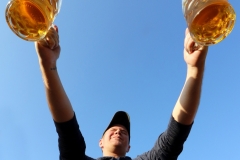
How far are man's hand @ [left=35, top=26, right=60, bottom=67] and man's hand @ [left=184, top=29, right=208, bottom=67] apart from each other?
3.31 feet

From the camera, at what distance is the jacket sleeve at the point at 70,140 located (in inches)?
96.0

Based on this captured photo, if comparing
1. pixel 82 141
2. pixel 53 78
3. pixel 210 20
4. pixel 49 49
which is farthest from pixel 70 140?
pixel 210 20

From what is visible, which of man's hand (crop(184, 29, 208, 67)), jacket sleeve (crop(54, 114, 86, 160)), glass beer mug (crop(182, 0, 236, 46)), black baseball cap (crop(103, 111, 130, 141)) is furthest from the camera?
black baseball cap (crop(103, 111, 130, 141))

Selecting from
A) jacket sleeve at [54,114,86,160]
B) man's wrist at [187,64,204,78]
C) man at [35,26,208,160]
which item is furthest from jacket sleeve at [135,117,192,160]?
Answer: jacket sleeve at [54,114,86,160]

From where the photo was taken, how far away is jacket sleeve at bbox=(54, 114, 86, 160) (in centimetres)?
244

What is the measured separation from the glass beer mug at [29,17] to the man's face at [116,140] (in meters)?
1.64

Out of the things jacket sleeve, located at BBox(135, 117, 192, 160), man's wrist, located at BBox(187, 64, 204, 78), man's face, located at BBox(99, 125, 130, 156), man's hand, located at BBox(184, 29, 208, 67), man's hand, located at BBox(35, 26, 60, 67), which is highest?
man's hand, located at BBox(35, 26, 60, 67)

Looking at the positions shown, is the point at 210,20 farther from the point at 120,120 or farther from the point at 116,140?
the point at 120,120

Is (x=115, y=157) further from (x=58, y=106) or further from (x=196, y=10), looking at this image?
(x=196, y=10)

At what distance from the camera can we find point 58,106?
239 cm

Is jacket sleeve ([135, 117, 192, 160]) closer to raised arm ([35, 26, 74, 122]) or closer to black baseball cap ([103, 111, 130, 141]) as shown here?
raised arm ([35, 26, 74, 122])

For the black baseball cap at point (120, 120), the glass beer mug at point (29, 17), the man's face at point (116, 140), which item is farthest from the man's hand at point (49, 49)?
the black baseball cap at point (120, 120)

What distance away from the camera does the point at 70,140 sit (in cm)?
246

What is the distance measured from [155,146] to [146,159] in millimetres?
165
